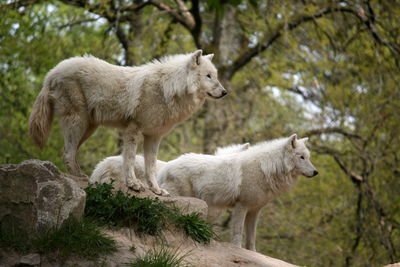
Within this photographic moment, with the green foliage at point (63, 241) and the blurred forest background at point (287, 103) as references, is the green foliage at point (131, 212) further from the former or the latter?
the blurred forest background at point (287, 103)

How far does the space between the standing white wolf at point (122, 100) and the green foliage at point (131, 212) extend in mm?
1014

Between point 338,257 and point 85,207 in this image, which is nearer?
point 85,207

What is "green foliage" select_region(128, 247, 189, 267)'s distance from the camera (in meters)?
5.78

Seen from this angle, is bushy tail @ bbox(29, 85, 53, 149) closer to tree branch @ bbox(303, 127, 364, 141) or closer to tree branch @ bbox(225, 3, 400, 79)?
tree branch @ bbox(225, 3, 400, 79)

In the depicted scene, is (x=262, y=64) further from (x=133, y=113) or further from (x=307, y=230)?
(x=133, y=113)

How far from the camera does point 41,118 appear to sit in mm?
8062

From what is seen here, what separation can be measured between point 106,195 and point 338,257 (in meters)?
12.1

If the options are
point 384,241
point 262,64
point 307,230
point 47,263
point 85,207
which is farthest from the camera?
point 262,64

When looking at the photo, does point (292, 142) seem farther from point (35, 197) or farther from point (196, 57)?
point (35, 197)

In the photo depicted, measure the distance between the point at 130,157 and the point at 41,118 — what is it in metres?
1.46

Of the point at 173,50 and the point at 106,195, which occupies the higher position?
the point at 173,50

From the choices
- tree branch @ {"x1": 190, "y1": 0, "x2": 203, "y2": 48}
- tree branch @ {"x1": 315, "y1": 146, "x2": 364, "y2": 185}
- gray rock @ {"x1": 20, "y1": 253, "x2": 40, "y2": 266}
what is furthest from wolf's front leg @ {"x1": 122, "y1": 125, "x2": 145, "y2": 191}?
tree branch @ {"x1": 315, "y1": 146, "x2": 364, "y2": 185}

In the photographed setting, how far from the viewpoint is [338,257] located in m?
A: 17.1

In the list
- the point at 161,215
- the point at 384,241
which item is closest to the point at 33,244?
the point at 161,215
